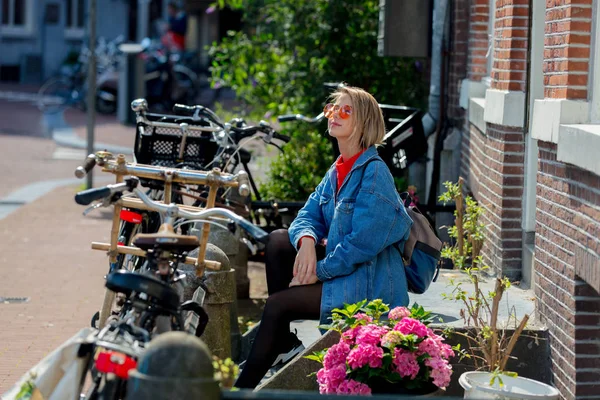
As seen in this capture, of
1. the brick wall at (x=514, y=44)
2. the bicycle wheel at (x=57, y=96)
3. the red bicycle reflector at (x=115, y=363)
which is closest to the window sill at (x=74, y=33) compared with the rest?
the bicycle wheel at (x=57, y=96)

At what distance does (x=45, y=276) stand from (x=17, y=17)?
29627 millimetres

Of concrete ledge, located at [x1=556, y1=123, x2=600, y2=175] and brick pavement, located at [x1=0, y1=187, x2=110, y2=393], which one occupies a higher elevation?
concrete ledge, located at [x1=556, y1=123, x2=600, y2=175]

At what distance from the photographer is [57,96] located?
25547mm

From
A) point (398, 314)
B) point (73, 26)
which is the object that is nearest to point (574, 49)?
point (398, 314)

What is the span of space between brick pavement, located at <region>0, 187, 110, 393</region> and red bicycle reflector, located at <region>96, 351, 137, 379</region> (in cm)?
249

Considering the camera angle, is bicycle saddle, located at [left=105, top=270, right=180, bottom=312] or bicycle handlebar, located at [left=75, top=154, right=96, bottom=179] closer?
bicycle saddle, located at [left=105, top=270, right=180, bottom=312]

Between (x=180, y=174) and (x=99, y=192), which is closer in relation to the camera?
(x=99, y=192)

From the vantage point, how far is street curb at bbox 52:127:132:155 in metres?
18.0

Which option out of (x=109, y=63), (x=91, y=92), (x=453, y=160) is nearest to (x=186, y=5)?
(x=109, y=63)

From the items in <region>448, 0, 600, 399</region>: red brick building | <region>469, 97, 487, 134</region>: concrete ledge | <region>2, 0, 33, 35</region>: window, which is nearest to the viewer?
<region>448, 0, 600, 399</region>: red brick building

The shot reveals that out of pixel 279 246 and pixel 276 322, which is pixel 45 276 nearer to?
pixel 279 246

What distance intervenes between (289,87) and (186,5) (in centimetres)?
2633

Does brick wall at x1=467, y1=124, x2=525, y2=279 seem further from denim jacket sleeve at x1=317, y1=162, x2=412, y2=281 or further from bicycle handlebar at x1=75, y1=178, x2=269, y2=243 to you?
bicycle handlebar at x1=75, y1=178, x2=269, y2=243

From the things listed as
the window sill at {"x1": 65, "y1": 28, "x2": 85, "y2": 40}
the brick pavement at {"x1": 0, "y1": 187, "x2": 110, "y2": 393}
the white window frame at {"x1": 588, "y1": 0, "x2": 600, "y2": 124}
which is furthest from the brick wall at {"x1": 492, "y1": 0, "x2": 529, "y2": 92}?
the window sill at {"x1": 65, "y1": 28, "x2": 85, "y2": 40}
